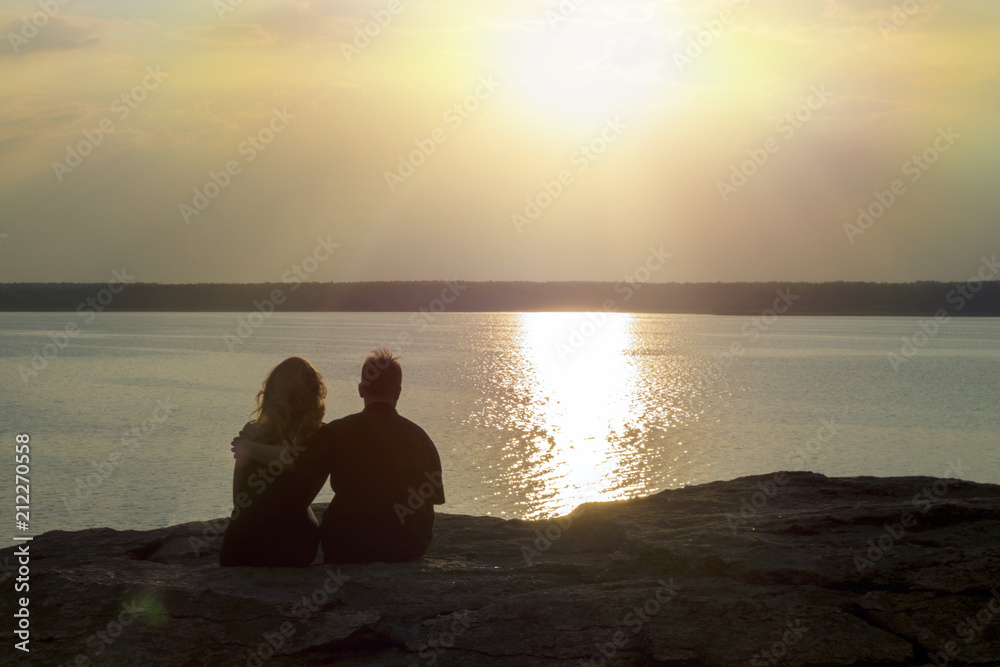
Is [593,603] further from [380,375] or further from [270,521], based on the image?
[270,521]

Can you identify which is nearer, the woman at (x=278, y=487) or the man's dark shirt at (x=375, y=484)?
the woman at (x=278, y=487)

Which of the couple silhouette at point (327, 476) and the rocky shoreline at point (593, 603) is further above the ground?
the couple silhouette at point (327, 476)

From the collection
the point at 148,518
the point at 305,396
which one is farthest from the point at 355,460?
the point at 148,518

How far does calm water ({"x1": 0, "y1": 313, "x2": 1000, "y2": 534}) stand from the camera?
46.8 ft

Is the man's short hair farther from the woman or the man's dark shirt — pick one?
the woman

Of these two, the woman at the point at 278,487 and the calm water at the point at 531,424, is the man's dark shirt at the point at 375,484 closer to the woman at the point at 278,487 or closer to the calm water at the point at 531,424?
the woman at the point at 278,487

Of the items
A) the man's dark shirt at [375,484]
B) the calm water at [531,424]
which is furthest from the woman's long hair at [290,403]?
the calm water at [531,424]

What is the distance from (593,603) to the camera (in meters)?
4.25

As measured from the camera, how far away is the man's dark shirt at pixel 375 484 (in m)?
4.91

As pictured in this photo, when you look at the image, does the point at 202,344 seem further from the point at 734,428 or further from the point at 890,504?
the point at 890,504

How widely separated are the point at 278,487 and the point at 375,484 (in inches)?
→ 21.3

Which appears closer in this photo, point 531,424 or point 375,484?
point 375,484

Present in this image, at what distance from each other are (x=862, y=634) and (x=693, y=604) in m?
0.75

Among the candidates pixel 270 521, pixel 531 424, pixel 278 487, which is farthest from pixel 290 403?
pixel 531 424
